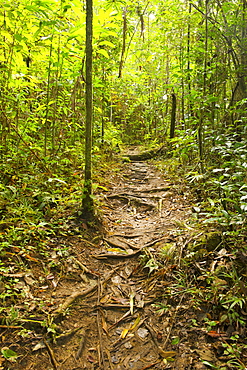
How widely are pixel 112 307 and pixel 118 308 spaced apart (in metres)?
0.07

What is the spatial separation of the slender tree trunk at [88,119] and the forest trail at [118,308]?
0.37 m

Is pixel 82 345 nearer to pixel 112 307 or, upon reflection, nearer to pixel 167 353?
pixel 112 307

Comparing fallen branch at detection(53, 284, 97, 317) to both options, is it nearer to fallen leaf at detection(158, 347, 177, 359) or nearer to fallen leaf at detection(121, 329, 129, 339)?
fallen leaf at detection(121, 329, 129, 339)

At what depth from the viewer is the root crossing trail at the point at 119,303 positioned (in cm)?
213

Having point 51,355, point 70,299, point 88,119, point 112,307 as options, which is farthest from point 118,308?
point 88,119

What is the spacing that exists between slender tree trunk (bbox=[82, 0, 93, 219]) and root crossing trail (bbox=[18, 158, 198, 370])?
1.59ft

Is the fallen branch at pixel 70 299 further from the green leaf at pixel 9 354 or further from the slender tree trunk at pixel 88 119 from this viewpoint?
the slender tree trunk at pixel 88 119

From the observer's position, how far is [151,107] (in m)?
13.0

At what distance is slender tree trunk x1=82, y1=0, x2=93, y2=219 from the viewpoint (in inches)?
140

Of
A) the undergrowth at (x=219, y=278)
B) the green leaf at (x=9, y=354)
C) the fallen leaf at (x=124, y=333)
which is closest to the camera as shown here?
the green leaf at (x=9, y=354)

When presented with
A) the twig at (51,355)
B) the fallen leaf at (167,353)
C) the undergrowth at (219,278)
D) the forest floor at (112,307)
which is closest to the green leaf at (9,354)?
the forest floor at (112,307)

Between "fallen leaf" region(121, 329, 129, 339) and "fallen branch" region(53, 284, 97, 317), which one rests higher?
"fallen branch" region(53, 284, 97, 317)

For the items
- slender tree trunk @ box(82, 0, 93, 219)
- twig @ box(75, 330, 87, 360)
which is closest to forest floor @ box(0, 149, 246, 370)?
twig @ box(75, 330, 87, 360)

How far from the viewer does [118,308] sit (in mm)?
2721
